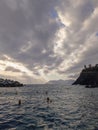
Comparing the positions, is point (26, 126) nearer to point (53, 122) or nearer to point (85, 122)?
point (53, 122)

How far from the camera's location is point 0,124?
112ft

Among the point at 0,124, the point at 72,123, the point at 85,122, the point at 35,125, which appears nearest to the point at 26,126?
the point at 35,125

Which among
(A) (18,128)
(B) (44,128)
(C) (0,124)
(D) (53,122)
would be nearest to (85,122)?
(D) (53,122)

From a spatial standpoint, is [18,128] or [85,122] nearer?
[18,128]

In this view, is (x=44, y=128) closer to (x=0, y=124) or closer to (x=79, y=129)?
(x=79, y=129)

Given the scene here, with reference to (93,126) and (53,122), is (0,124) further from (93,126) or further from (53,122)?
(93,126)

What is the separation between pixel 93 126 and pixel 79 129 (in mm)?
3119

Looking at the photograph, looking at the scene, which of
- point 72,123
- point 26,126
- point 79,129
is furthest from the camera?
point 72,123

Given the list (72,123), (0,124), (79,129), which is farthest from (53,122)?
(0,124)

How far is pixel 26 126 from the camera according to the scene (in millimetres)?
32469

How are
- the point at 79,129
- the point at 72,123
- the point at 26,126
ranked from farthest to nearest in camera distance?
1. the point at 72,123
2. the point at 26,126
3. the point at 79,129

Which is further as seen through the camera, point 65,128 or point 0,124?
point 0,124

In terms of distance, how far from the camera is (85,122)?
3547 centimetres

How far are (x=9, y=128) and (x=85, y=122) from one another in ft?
42.4
